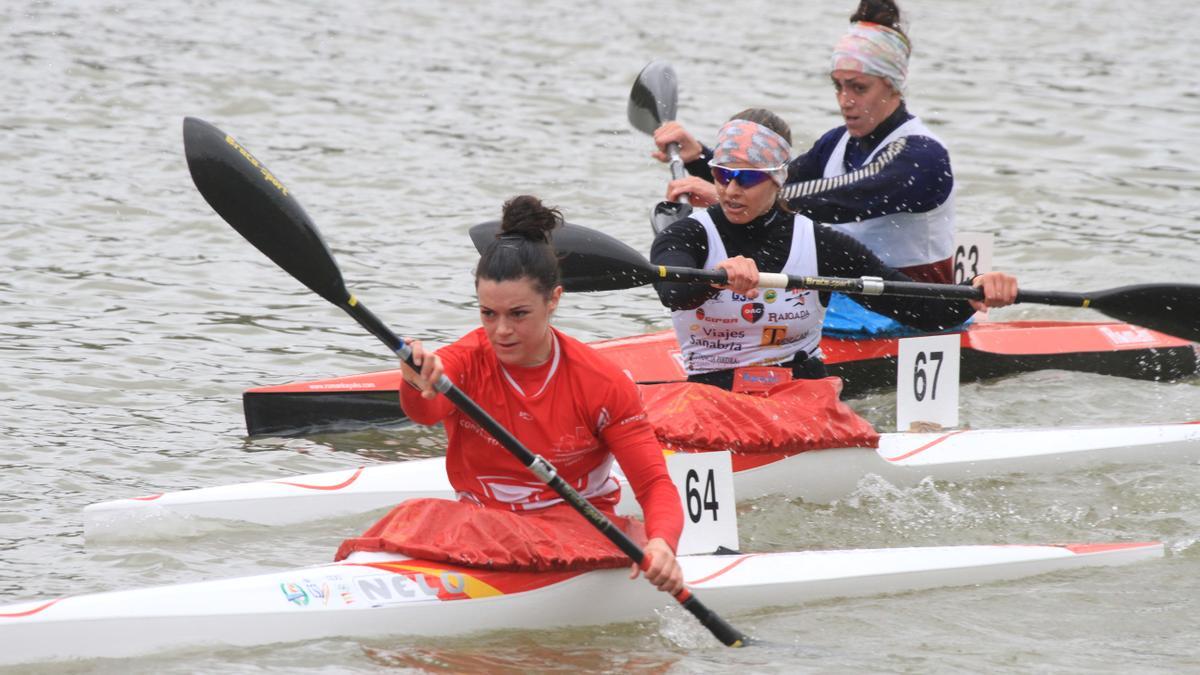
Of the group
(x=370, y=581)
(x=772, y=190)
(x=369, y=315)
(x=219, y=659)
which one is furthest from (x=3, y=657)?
(x=772, y=190)

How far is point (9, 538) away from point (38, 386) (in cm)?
189

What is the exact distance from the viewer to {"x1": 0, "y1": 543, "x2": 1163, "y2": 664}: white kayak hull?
13.6 feet

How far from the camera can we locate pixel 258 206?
14.2 ft

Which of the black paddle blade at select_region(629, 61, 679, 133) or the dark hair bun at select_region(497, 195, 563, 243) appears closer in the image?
the dark hair bun at select_region(497, 195, 563, 243)

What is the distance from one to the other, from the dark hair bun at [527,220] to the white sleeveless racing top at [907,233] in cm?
304

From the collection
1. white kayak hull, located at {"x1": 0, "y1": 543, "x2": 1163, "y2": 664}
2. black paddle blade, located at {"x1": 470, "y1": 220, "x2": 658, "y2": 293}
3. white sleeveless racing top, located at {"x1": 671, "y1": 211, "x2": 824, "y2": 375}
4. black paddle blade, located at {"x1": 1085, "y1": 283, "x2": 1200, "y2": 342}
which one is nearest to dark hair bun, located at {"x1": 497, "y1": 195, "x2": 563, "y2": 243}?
white kayak hull, located at {"x1": 0, "y1": 543, "x2": 1163, "y2": 664}

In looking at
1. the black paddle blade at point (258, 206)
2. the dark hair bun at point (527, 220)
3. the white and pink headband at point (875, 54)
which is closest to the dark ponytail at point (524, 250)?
the dark hair bun at point (527, 220)

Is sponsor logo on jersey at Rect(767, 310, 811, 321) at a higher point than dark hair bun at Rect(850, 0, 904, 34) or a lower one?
lower

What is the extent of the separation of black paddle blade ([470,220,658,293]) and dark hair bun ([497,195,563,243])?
132cm

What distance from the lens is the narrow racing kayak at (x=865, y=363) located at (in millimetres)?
6926

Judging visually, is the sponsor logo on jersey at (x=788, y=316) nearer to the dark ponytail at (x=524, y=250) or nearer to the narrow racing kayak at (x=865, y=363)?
the narrow racing kayak at (x=865, y=363)

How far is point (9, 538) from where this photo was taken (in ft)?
18.1

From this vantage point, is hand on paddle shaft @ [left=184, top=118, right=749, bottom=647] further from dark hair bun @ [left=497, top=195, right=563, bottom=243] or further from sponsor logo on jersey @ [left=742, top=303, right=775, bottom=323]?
sponsor logo on jersey @ [left=742, top=303, right=775, bottom=323]

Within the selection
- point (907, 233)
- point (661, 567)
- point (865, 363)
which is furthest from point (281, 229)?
point (865, 363)
